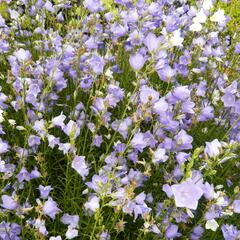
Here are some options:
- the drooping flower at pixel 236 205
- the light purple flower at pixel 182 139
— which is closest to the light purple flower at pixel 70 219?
the light purple flower at pixel 182 139

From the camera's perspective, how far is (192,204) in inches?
59.4

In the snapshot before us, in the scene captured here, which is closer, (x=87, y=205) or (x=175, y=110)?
(x=87, y=205)

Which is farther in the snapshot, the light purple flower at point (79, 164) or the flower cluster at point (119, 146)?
the light purple flower at point (79, 164)

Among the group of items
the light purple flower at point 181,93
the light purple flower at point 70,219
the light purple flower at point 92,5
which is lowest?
the light purple flower at point 70,219

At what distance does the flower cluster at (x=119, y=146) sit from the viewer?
187cm

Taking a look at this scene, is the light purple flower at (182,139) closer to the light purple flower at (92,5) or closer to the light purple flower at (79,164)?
the light purple flower at (79,164)

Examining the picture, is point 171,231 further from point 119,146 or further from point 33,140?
point 33,140

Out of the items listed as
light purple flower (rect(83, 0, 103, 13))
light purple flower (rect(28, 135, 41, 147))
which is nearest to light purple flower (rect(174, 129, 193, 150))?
light purple flower (rect(28, 135, 41, 147))

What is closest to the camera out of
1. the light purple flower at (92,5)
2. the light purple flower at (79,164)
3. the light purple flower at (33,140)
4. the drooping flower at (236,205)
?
the drooping flower at (236,205)

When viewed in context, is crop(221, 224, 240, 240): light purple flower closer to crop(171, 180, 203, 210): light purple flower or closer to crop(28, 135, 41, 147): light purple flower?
crop(171, 180, 203, 210): light purple flower

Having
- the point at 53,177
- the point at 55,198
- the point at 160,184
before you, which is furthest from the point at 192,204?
the point at 53,177

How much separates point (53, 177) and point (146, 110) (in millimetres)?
1153

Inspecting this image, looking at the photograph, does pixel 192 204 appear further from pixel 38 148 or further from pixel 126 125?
pixel 38 148

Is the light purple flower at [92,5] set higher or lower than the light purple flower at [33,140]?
higher
